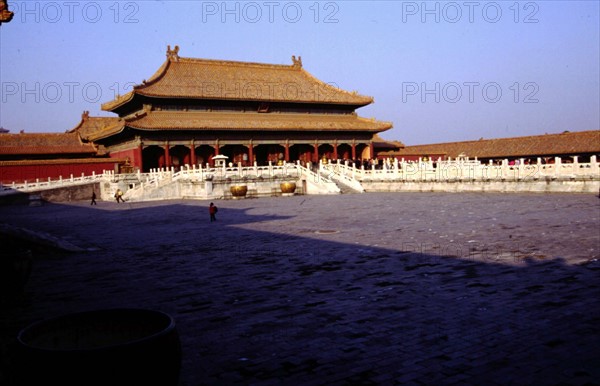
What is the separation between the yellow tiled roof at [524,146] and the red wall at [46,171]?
27683mm

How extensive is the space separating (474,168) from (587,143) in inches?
548

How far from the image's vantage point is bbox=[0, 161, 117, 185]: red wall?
36062 millimetres

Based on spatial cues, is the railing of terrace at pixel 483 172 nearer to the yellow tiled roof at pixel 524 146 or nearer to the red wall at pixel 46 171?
the yellow tiled roof at pixel 524 146

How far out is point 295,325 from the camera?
216 inches

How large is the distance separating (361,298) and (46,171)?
120 feet

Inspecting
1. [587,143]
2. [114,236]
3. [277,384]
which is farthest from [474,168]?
[277,384]

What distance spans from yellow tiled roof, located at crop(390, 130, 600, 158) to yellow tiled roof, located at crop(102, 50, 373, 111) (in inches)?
387

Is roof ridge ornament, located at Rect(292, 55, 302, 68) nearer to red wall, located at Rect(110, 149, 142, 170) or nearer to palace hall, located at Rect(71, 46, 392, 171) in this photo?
palace hall, located at Rect(71, 46, 392, 171)

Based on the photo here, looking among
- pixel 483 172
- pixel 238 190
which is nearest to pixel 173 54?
pixel 238 190

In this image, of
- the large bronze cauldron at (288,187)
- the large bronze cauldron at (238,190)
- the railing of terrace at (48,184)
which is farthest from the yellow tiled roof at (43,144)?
the large bronze cauldron at (288,187)

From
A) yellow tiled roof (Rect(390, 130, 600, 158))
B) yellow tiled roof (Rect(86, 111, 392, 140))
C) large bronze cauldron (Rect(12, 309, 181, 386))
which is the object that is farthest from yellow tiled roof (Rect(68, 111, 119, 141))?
large bronze cauldron (Rect(12, 309, 181, 386))

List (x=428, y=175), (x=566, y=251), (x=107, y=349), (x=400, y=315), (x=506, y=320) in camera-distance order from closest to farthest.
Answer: (x=107, y=349) < (x=506, y=320) < (x=400, y=315) < (x=566, y=251) < (x=428, y=175)

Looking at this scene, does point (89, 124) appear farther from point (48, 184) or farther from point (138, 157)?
point (48, 184)

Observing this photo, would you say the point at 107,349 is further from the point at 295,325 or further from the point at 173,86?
the point at 173,86
